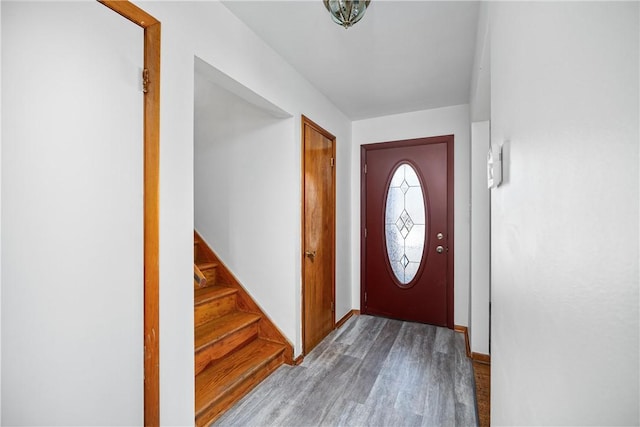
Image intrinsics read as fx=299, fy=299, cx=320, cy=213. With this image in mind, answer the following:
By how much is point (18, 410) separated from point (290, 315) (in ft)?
5.75

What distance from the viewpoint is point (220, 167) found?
9.59 ft

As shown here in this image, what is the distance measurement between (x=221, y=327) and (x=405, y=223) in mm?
2256

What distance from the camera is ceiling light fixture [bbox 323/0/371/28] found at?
1.20 m

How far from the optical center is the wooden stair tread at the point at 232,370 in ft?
6.16

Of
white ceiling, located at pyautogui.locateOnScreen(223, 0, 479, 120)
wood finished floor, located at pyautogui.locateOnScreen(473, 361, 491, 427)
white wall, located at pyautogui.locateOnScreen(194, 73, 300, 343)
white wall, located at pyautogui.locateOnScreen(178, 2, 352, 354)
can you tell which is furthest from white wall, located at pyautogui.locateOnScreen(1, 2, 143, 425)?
wood finished floor, located at pyautogui.locateOnScreen(473, 361, 491, 427)

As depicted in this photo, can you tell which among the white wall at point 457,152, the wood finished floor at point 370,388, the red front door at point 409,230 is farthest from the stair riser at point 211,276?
the white wall at point 457,152

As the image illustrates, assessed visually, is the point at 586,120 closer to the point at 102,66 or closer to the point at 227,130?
the point at 102,66

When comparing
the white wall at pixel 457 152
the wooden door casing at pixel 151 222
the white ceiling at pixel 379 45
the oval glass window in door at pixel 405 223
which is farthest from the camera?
the oval glass window in door at pixel 405 223

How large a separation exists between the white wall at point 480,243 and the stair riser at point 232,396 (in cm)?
174

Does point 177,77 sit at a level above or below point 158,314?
above

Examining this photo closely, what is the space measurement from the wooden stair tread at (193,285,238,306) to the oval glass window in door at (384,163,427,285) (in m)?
1.89

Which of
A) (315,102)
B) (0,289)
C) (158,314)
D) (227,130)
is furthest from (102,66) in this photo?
(315,102)

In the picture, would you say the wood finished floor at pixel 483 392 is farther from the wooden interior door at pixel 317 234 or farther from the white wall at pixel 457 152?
the wooden interior door at pixel 317 234

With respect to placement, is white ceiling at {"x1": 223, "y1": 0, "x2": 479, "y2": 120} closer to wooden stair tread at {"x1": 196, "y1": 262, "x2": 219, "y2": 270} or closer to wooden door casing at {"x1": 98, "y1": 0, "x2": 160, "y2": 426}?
wooden door casing at {"x1": 98, "y1": 0, "x2": 160, "y2": 426}
